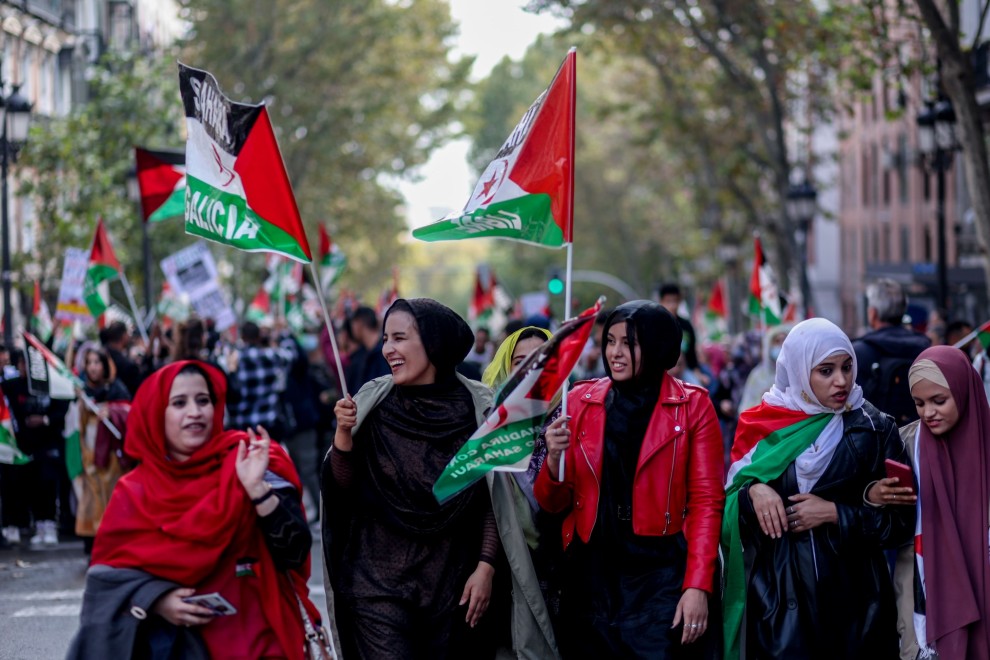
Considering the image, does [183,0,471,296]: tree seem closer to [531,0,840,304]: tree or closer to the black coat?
[531,0,840,304]: tree

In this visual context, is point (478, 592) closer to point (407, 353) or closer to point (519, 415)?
point (519, 415)

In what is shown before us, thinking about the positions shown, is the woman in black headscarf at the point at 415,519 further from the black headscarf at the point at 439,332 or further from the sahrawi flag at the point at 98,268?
the sahrawi flag at the point at 98,268

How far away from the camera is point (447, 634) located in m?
5.21

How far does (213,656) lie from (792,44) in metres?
21.8

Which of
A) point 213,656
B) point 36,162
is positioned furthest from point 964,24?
point 213,656

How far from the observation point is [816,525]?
17.5 feet

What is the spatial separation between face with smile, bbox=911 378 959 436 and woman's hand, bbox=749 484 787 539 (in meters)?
0.58

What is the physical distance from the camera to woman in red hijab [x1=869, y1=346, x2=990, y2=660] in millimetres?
5289

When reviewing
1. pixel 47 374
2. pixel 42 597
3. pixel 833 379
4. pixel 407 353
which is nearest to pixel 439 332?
pixel 407 353

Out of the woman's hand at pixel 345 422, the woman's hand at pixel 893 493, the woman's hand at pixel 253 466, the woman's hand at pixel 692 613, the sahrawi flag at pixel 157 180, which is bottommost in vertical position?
the woman's hand at pixel 692 613

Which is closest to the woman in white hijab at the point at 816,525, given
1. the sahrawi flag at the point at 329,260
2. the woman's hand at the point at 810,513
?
the woman's hand at the point at 810,513

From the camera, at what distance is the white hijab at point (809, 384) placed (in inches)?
213

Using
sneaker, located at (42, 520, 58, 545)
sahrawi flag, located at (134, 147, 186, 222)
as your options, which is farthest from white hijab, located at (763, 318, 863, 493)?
sneaker, located at (42, 520, 58, 545)

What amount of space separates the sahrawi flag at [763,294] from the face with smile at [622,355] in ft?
31.6
